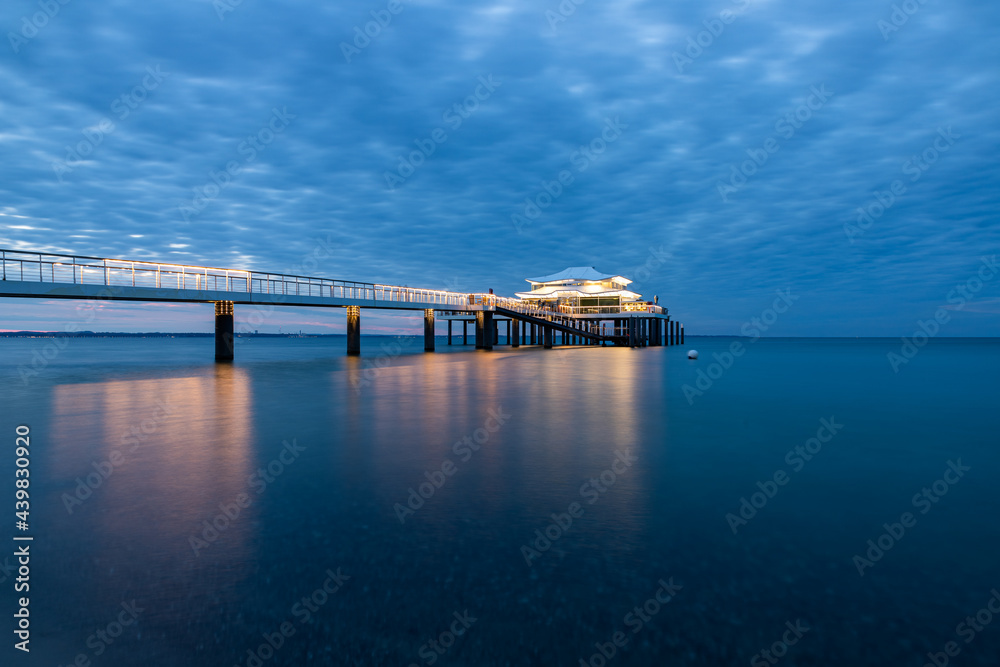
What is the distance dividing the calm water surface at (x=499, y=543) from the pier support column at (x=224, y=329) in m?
20.4

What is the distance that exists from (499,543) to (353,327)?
37.1m

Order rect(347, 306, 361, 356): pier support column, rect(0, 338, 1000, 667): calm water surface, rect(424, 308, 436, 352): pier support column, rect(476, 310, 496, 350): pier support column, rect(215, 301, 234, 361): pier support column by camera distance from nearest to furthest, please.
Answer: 1. rect(0, 338, 1000, 667): calm water surface
2. rect(215, 301, 234, 361): pier support column
3. rect(347, 306, 361, 356): pier support column
4. rect(424, 308, 436, 352): pier support column
5. rect(476, 310, 496, 350): pier support column

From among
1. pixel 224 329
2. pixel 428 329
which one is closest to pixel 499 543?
pixel 224 329

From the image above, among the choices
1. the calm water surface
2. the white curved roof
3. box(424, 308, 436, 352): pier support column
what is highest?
the white curved roof

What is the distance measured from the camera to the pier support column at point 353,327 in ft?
128

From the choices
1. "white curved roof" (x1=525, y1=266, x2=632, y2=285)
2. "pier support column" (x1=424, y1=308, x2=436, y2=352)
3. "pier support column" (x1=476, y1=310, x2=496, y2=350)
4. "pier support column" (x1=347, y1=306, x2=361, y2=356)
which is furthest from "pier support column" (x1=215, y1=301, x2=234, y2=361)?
"white curved roof" (x1=525, y1=266, x2=632, y2=285)

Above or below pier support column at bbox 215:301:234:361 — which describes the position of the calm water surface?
below

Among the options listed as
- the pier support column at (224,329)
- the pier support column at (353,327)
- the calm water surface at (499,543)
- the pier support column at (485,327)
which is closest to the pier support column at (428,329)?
the pier support column at (485,327)

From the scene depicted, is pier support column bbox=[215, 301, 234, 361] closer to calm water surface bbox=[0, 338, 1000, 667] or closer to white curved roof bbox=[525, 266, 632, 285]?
calm water surface bbox=[0, 338, 1000, 667]

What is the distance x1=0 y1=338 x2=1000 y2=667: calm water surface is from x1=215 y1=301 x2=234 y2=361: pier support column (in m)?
20.4

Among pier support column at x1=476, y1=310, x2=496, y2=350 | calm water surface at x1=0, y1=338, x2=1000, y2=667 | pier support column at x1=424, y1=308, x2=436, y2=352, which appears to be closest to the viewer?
calm water surface at x1=0, y1=338, x2=1000, y2=667

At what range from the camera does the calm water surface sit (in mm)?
3441

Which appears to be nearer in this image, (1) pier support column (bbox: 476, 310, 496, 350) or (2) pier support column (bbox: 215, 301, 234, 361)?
(2) pier support column (bbox: 215, 301, 234, 361)

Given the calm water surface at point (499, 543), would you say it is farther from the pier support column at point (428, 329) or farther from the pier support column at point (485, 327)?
the pier support column at point (485, 327)
